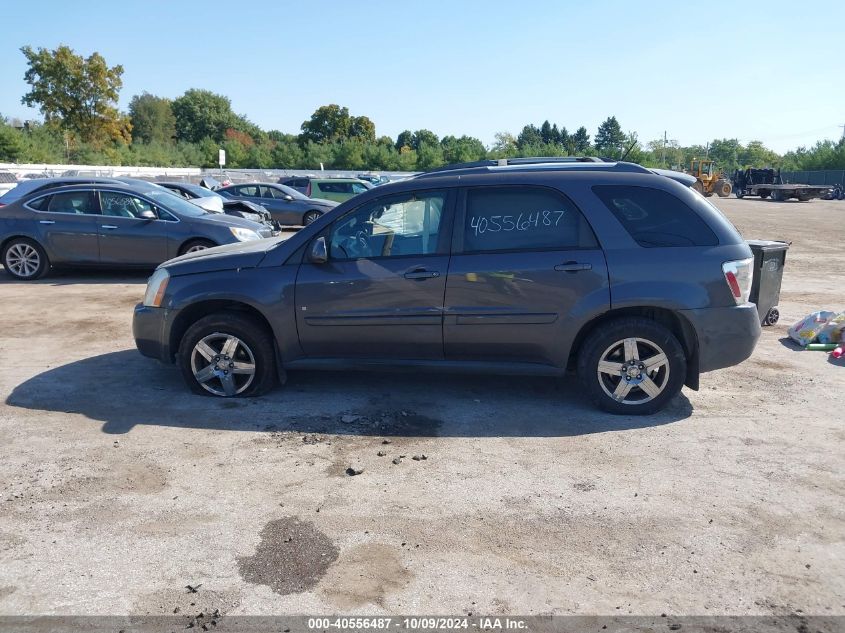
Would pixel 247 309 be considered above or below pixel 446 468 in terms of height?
above

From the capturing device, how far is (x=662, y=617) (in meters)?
3.09

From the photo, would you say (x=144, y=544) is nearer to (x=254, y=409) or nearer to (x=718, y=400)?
(x=254, y=409)

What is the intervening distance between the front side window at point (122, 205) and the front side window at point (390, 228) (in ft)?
23.7

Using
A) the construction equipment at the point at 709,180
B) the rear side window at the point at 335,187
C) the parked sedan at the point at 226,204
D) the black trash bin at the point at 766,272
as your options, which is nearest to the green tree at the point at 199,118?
the construction equipment at the point at 709,180

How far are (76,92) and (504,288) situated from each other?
58429mm

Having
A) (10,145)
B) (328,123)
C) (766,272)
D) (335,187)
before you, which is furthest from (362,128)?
(766,272)

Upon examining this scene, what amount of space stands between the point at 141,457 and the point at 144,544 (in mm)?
1189

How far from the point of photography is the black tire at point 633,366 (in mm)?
5336

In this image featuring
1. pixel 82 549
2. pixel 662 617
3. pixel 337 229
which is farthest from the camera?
pixel 337 229

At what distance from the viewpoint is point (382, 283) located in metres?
5.53

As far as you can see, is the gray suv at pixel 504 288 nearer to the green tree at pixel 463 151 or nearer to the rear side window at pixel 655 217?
the rear side window at pixel 655 217

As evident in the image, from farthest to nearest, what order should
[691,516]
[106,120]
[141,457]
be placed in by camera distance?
[106,120] < [141,457] < [691,516]

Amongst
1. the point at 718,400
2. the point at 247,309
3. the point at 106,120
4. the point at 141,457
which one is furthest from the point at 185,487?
the point at 106,120

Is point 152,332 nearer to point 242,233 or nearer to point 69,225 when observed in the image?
point 242,233
